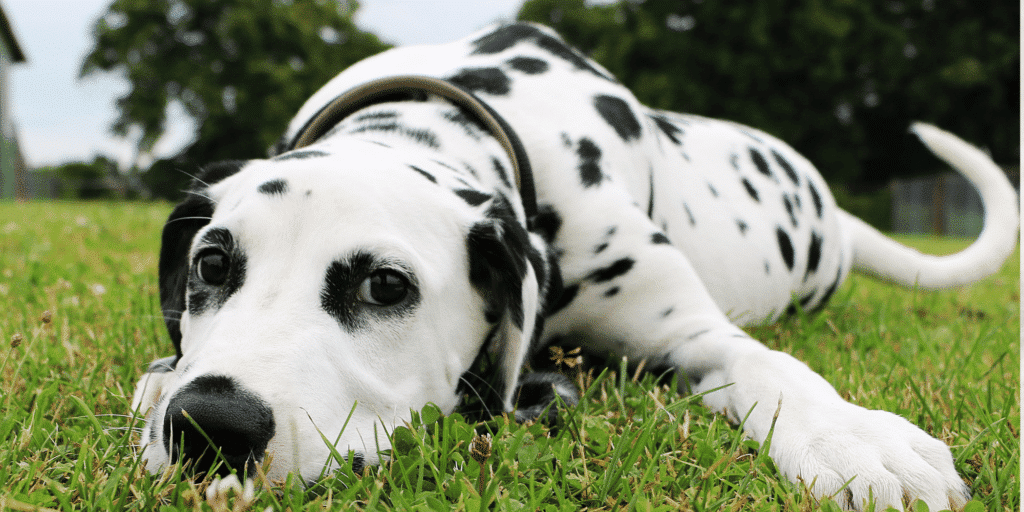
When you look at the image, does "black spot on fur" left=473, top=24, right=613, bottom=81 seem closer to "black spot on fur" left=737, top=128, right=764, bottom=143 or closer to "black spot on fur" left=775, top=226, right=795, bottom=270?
"black spot on fur" left=775, top=226, right=795, bottom=270

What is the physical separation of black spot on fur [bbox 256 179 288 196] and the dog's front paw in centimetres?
160

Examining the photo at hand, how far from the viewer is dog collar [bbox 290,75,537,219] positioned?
279cm

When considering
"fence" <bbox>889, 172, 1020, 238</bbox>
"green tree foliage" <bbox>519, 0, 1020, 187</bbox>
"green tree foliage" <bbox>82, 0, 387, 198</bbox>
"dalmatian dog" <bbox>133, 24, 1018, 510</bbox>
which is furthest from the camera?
"green tree foliage" <bbox>82, 0, 387, 198</bbox>

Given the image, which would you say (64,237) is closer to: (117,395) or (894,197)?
(117,395)

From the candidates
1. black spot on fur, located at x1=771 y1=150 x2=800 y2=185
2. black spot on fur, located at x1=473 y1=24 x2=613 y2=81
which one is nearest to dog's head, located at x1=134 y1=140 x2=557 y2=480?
black spot on fur, located at x1=473 y1=24 x2=613 y2=81

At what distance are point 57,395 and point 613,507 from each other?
181 centimetres

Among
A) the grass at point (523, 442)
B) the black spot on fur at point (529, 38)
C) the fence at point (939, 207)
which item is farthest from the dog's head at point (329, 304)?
the fence at point (939, 207)

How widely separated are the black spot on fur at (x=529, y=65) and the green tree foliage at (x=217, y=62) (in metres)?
28.3

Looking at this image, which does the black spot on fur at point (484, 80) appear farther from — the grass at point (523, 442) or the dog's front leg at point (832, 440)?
the dog's front leg at point (832, 440)

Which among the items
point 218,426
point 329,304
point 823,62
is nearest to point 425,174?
point 329,304

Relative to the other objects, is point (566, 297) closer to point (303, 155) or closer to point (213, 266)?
point (303, 155)

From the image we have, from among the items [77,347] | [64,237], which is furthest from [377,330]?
[64,237]

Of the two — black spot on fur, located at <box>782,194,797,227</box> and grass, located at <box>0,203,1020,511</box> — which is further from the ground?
grass, located at <box>0,203,1020,511</box>

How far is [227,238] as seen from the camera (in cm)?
196
